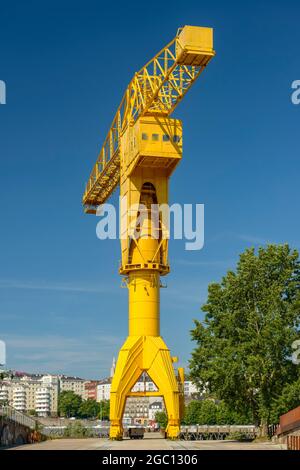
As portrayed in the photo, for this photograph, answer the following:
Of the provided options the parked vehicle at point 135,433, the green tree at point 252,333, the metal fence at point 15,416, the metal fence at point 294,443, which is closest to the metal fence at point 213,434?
the parked vehicle at point 135,433

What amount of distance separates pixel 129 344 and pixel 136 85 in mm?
19987

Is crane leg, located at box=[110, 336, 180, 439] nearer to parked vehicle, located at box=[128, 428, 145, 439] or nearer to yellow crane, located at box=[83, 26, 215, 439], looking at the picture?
yellow crane, located at box=[83, 26, 215, 439]

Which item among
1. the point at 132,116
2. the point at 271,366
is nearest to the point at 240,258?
the point at 271,366

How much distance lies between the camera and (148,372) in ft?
188

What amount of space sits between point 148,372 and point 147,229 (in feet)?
36.0

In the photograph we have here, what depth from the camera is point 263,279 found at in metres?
62.7

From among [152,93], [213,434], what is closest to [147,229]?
[152,93]

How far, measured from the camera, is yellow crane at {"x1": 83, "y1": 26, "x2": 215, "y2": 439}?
56.7 meters

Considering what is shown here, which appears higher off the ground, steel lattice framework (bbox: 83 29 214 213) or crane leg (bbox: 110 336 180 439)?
steel lattice framework (bbox: 83 29 214 213)

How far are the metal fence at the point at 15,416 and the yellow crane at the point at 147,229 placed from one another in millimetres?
8092

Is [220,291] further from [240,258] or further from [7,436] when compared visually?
[7,436]

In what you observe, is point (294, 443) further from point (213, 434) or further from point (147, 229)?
point (213, 434)

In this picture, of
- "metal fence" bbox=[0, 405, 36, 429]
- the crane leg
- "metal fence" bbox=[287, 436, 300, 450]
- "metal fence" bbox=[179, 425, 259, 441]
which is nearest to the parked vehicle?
"metal fence" bbox=[179, 425, 259, 441]

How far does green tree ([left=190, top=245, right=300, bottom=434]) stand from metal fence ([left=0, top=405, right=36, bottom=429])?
49.2 feet
